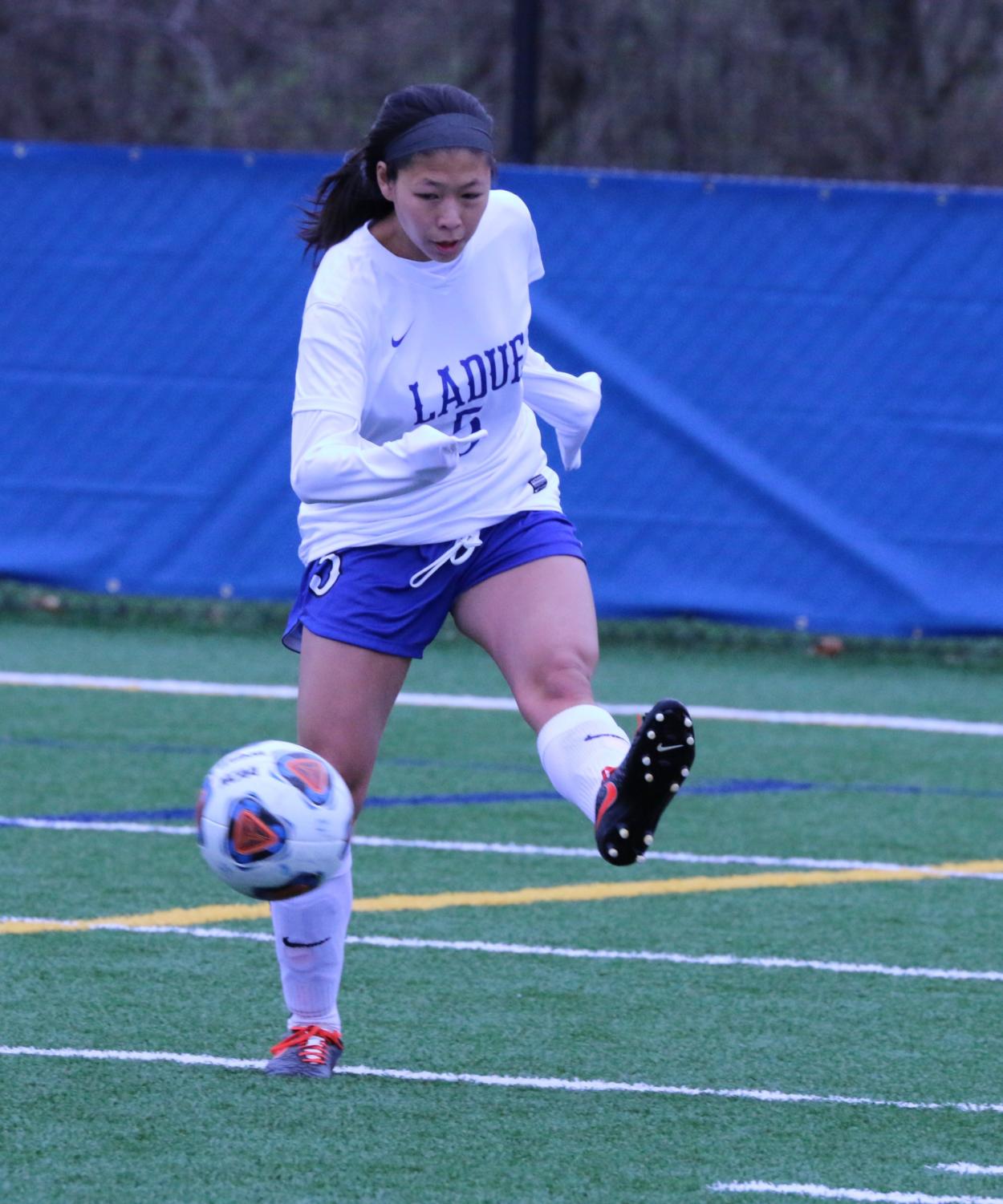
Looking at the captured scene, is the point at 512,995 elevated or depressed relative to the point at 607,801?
depressed

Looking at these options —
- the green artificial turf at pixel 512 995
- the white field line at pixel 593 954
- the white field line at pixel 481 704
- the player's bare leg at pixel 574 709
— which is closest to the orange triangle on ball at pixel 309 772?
the player's bare leg at pixel 574 709

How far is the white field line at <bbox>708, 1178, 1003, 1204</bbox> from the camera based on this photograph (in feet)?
13.3

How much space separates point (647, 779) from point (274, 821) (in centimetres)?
71

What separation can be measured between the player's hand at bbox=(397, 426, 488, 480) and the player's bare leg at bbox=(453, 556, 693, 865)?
1.54 ft

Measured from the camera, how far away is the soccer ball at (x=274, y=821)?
444 cm

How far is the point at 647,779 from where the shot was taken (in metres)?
4.34

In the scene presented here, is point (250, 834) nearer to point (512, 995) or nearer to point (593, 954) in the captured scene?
point (512, 995)

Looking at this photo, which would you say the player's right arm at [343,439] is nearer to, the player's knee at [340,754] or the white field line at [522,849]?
the player's knee at [340,754]

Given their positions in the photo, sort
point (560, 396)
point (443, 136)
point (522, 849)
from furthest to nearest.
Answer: point (522, 849) < point (560, 396) < point (443, 136)

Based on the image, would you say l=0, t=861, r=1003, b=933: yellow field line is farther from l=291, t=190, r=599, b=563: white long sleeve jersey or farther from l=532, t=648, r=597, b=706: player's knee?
l=532, t=648, r=597, b=706: player's knee

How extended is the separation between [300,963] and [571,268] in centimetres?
704

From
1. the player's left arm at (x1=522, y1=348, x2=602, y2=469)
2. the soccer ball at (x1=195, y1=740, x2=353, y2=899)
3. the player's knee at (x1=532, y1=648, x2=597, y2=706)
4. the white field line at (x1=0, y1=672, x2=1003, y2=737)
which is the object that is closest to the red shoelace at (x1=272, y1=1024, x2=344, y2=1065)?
the soccer ball at (x1=195, y1=740, x2=353, y2=899)

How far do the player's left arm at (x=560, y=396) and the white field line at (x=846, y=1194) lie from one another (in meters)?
1.88

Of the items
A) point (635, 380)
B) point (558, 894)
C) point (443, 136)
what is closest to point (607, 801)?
point (443, 136)
